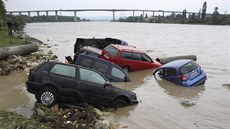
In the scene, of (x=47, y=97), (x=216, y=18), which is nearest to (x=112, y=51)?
(x=47, y=97)

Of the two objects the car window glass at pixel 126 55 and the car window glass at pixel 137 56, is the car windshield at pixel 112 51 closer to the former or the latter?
the car window glass at pixel 126 55

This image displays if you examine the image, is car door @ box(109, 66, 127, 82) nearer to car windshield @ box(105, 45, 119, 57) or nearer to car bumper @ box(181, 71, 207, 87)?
car bumper @ box(181, 71, 207, 87)

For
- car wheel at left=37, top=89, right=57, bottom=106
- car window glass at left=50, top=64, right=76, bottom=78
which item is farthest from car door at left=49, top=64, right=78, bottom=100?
car wheel at left=37, top=89, right=57, bottom=106

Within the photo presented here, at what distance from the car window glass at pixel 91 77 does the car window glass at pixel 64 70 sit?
0.89 feet

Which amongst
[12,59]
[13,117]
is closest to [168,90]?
[13,117]

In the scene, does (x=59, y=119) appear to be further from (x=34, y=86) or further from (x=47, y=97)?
(x=34, y=86)

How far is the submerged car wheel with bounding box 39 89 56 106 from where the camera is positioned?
35.2 feet

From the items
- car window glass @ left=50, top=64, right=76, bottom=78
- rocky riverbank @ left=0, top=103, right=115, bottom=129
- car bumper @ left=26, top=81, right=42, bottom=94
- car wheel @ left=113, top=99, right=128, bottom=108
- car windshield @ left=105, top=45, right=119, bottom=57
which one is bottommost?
car wheel @ left=113, top=99, right=128, bottom=108

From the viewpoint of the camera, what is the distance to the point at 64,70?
1091cm

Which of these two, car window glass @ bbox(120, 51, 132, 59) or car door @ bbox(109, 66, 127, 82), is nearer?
car door @ bbox(109, 66, 127, 82)

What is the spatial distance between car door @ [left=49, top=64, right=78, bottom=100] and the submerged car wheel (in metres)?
0.24

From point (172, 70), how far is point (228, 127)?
22.3ft

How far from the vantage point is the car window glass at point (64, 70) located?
10844 millimetres

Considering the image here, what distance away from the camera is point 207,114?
12.1 metres
